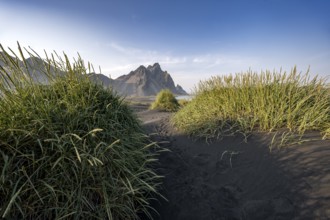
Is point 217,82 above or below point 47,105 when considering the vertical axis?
above

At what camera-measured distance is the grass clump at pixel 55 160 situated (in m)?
1.65

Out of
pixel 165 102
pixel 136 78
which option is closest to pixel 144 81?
pixel 136 78

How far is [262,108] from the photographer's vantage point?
3.76 m

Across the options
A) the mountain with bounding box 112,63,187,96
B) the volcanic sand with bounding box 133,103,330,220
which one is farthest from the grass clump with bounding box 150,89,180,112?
the mountain with bounding box 112,63,187,96

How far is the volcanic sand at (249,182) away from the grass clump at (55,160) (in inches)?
21.9

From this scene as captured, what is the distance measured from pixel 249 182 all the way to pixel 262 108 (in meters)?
1.74

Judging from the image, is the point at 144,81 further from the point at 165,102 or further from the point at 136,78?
the point at 165,102

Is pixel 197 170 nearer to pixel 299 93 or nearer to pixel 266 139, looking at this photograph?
pixel 266 139

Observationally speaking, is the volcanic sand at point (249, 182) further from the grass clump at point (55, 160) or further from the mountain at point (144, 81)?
the mountain at point (144, 81)

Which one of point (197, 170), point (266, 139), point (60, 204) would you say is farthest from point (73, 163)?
point (266, 139)

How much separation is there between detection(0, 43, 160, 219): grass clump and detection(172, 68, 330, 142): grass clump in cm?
215

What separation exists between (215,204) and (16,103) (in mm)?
2385

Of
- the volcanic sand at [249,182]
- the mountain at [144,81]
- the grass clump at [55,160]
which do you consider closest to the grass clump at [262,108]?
the volcanic sand at [249,182]

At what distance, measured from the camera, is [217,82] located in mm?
5465
